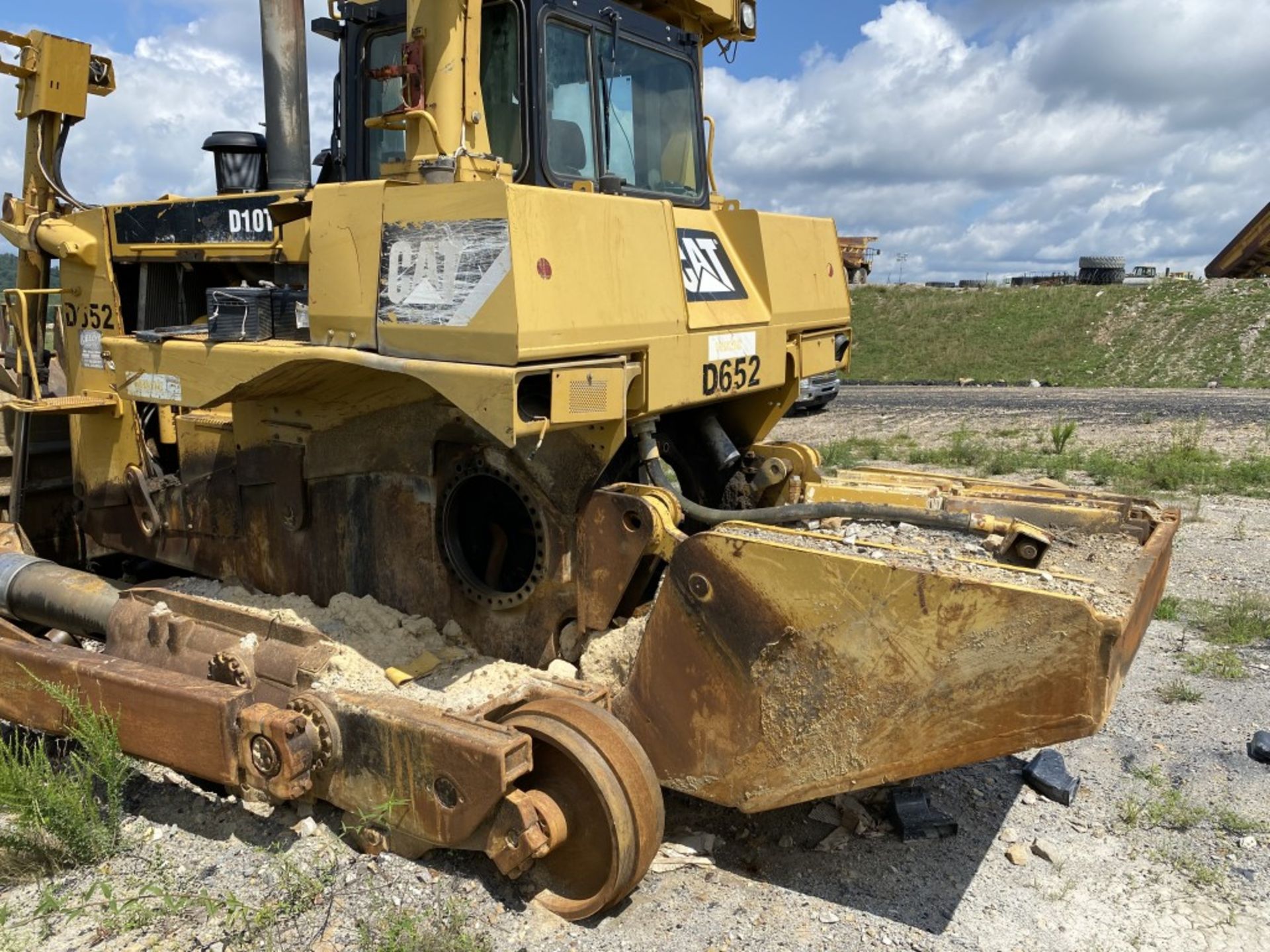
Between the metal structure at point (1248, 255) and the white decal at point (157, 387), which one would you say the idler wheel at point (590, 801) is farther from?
the metal structure at point (1248, 255)

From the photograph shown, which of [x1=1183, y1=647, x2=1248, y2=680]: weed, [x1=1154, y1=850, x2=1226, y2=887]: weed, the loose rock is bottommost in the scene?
[x1=1154, y1=850, x2=1226, y2=887]: weed

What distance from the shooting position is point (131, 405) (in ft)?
16.4

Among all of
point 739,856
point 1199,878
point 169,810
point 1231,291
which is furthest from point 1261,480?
point 1231,291

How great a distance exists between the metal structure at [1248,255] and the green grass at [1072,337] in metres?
2.31

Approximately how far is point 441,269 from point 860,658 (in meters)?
1.75

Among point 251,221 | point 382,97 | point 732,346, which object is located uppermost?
point 382,97

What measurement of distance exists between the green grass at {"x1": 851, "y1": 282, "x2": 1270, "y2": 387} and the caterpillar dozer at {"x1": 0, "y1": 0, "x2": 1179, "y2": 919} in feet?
77.4

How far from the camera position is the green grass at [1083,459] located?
10258 millimetres

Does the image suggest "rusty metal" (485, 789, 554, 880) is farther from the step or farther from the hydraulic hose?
the step

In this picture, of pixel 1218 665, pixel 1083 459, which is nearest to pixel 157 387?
pixel 1218 665

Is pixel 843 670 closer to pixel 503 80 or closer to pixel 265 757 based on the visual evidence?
pixel 265 757

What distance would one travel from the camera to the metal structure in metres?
31.4

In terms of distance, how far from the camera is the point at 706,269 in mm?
4219

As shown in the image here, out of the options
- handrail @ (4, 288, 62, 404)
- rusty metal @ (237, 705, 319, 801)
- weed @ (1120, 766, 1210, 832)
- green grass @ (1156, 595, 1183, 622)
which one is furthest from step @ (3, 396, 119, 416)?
green grass @ (1156, 595, 1183, 622)
